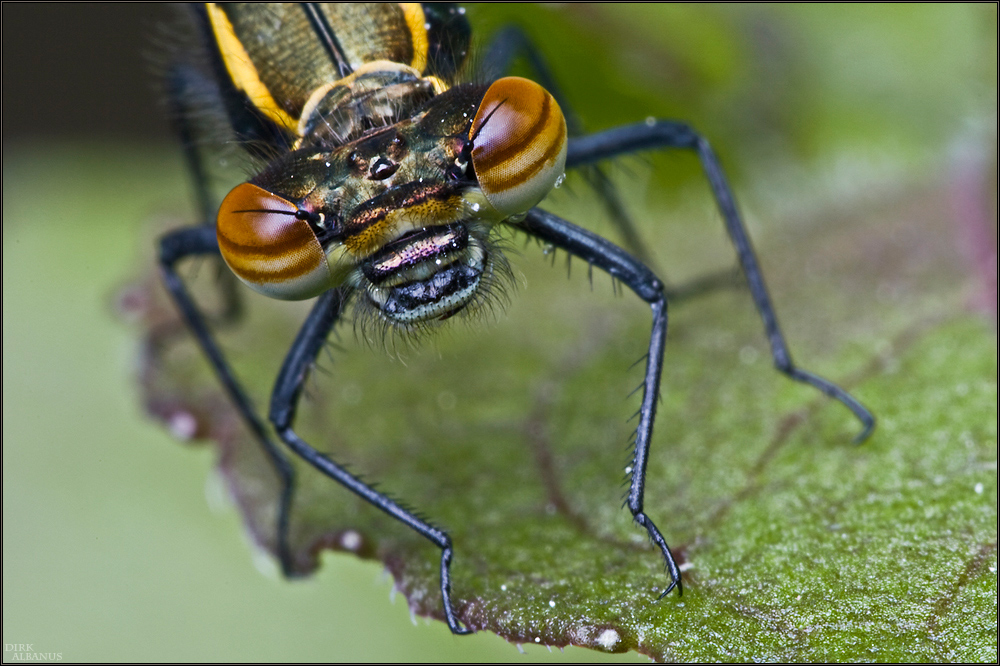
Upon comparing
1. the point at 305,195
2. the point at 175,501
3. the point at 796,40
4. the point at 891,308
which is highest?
the point at 305,195

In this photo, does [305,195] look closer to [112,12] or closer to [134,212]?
[134,212]

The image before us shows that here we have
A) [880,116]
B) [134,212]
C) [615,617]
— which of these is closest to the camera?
[615,617]

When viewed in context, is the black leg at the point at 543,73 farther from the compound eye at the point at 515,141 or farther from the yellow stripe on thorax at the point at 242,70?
the compound eye at the point at 515,141

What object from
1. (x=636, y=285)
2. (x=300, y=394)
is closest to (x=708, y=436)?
(x=636, y=285)

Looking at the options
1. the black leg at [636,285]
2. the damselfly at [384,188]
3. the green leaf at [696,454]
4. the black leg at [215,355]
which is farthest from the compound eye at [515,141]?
the black leg at [215,355]

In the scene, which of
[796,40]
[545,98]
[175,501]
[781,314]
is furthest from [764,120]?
[175,501]

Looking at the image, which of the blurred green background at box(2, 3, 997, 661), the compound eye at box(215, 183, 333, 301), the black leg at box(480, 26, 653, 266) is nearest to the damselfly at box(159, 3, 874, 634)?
the compound eye at box(215, 183, 333, 301)

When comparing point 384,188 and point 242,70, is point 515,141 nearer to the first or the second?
point 384,188
